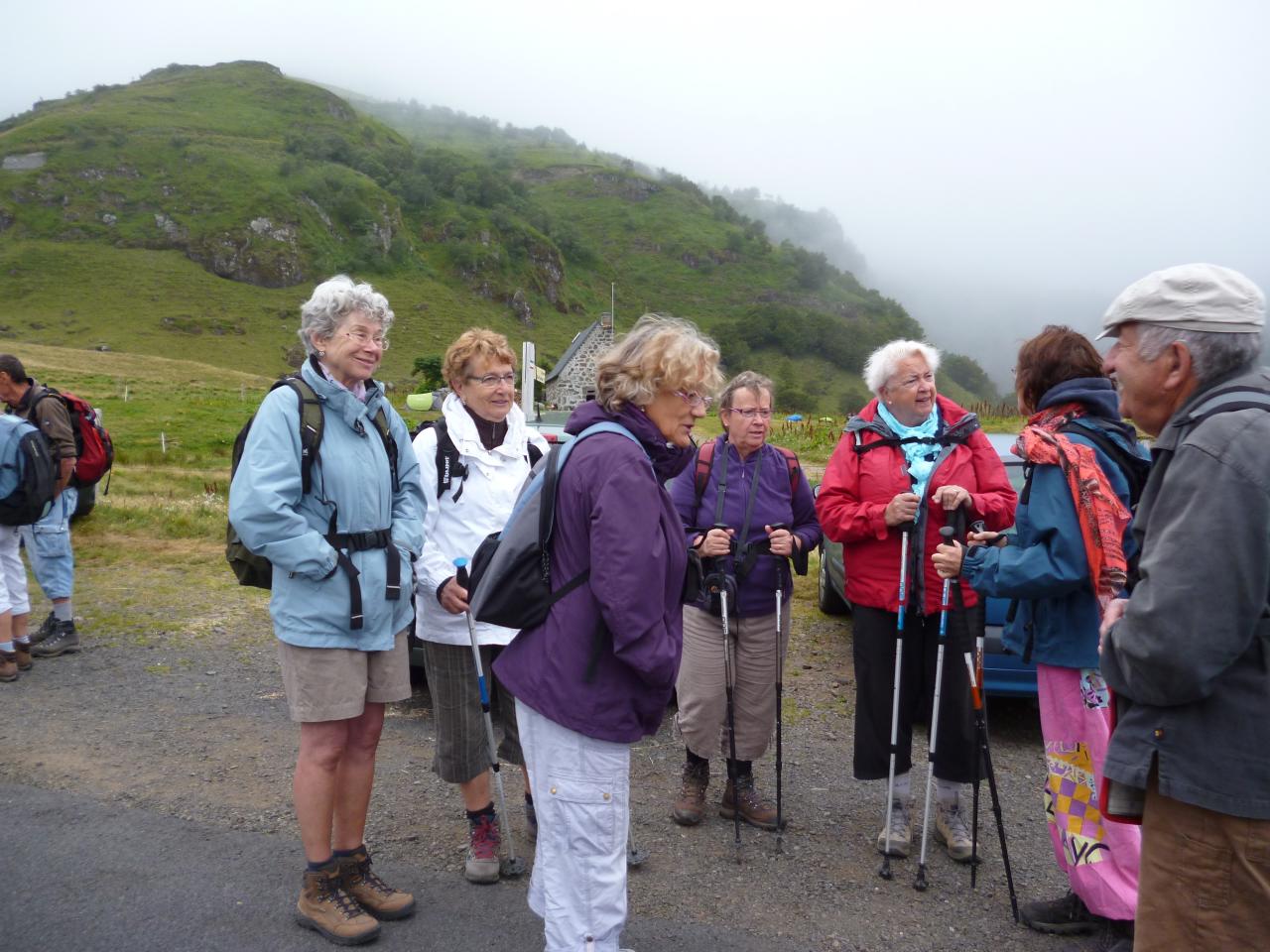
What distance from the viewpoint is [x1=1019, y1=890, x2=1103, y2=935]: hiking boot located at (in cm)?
334

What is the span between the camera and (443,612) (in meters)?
3.83

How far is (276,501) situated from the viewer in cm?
303

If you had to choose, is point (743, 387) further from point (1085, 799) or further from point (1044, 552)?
point (1085, 799)

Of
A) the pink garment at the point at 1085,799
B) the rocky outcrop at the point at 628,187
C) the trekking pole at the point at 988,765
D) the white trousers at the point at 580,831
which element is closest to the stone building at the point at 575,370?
the trekking pole at the point at 988,765

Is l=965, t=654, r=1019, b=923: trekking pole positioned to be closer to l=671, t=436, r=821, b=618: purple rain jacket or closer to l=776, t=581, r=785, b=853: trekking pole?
l=776, t=581, r=785, b=853: trekking pole

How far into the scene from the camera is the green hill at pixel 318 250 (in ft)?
261

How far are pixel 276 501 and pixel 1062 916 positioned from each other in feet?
10.7

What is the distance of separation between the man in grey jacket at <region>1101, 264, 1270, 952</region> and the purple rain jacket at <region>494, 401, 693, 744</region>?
3.74 ft

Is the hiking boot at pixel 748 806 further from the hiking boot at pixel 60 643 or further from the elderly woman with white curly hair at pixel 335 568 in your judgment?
the hiking boot at pixel 60 643

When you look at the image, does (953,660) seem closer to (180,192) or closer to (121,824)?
(121,824)

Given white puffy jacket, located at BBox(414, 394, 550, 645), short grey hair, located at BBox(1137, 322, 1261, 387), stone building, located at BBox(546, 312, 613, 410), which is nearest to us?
short grey hair, located at BBox(1137, 322, 1261, 387)

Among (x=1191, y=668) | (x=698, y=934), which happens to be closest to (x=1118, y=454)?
(x=1191, y=668)

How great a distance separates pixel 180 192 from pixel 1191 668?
4323 inches

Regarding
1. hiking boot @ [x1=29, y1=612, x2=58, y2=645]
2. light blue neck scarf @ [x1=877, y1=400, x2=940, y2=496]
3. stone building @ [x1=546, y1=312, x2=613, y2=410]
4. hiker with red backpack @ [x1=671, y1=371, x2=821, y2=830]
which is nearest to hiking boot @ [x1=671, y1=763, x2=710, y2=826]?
hiker with red backpack @ [x1=671, y1=371, x2=821, y2=830]
